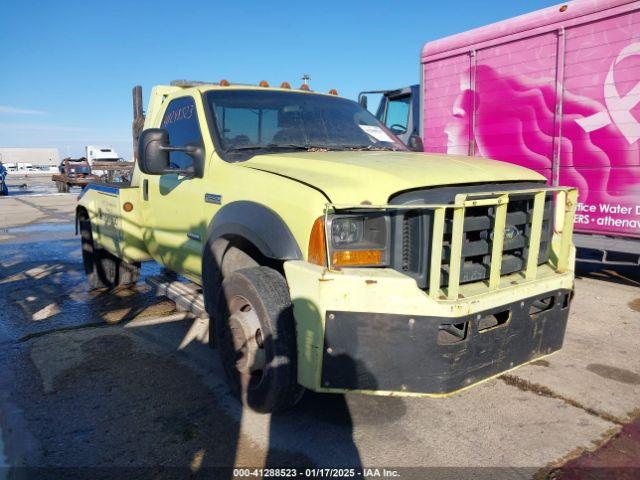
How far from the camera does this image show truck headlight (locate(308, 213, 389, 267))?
8.26ft

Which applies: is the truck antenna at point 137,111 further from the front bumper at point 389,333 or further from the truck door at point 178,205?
the front bumper at point 389,333

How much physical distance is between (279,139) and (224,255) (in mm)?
977

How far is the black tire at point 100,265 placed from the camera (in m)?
6.01

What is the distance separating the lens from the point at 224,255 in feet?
11.0

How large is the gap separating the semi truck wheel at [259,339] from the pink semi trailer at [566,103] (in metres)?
2.45

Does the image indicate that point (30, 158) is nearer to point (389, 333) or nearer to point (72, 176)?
point (72, 176)

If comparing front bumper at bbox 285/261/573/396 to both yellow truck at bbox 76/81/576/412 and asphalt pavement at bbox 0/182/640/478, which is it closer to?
yellow truck at bbox 76/81/576/412

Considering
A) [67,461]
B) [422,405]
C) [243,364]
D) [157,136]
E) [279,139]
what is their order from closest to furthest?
[67,461] < [243,364] < [422,405] < [157,136] < [279,139]

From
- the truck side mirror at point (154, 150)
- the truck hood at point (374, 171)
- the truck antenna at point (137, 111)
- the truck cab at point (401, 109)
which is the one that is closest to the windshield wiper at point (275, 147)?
the truck hood at point (374, 171)

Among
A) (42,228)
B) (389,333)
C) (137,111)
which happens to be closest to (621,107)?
(389,333)


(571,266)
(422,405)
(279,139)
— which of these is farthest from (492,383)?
(279,139)

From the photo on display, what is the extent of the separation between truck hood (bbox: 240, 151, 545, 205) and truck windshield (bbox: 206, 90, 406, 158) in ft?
1.15

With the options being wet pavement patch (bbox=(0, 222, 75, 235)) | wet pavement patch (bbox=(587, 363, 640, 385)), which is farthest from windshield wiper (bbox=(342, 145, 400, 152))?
wet pavement patch (bbox=(0, 222, 75, 235))

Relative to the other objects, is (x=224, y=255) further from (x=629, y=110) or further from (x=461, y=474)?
(x=629, y=110)
